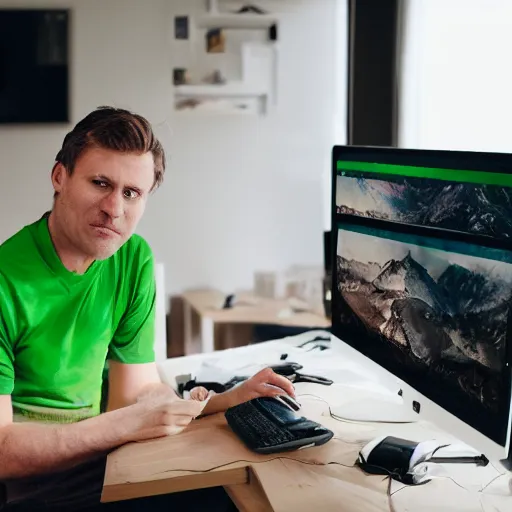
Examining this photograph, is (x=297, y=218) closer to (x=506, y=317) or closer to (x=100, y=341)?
(x=100, y=341)

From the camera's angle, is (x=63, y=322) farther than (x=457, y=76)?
No

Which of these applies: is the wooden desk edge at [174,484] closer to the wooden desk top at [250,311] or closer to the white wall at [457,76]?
the wooden desk top at [250,311]

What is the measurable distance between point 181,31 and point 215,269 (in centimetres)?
85

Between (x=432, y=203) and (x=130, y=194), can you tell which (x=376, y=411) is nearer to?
(x=432, y=203)

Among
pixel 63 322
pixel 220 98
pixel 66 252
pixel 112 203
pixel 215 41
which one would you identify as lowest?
pixel 63 322

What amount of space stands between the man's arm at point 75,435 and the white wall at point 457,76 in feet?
Answer: 4.46

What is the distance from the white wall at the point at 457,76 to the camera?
7.45ft

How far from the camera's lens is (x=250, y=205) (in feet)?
9.33

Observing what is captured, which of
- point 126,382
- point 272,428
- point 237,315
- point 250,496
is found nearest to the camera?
point 250,496

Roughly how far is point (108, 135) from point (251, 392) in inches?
24.0

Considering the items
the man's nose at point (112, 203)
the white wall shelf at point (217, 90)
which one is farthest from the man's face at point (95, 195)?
the white wall shelf at point (217, 90)

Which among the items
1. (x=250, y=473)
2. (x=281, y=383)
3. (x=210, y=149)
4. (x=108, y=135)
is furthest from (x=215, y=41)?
(x=250, y=473)

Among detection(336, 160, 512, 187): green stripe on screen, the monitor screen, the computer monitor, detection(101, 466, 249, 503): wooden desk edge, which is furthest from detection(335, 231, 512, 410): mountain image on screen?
the monitor screen

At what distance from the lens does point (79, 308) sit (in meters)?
1.64
